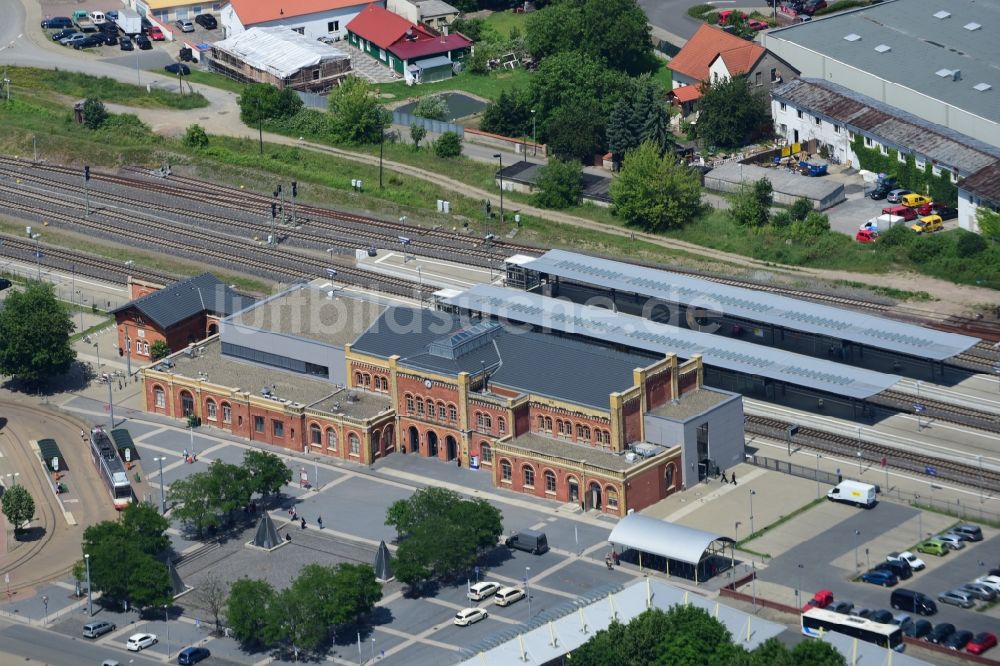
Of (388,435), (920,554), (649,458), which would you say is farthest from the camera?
(388,435)

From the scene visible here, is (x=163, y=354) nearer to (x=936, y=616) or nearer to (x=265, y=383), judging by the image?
(x=265, y=383)

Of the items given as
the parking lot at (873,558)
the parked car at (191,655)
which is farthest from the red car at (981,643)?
the parked car at (191,655)

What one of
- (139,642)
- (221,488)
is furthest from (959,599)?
(139,642)

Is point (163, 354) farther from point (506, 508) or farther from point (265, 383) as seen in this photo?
point (506, 508)

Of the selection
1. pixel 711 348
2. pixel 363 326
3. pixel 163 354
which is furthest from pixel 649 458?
pixel 163 354

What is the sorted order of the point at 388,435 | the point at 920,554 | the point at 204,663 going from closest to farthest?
the point at 204,663, the point at 920,554, the point at 388,435

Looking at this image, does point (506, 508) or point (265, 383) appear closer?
point (506, 508)
